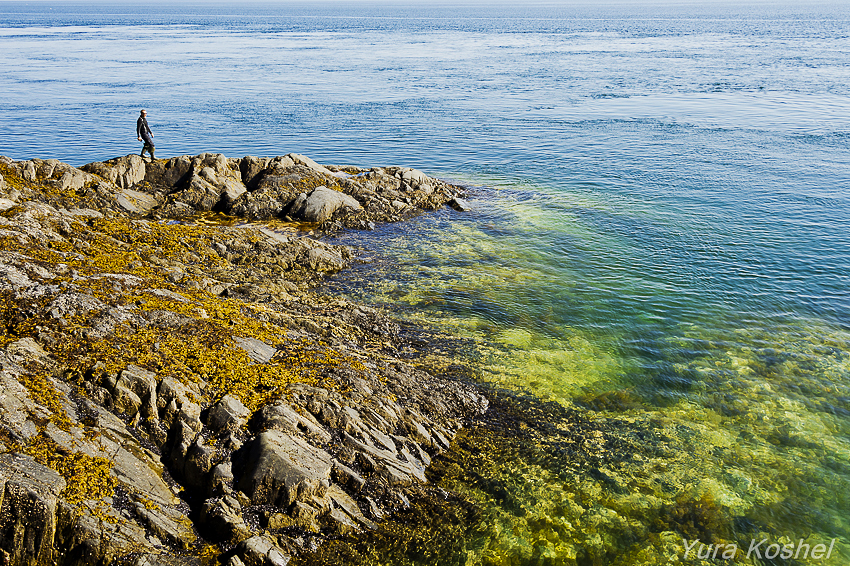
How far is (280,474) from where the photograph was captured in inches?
445

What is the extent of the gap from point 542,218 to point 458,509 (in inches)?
857

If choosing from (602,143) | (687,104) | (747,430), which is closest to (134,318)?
(747,430)

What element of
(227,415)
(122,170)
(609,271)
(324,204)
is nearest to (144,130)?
(122,170)

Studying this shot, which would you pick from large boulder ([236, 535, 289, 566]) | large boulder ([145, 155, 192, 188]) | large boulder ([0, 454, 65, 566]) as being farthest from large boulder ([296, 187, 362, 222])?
large boulder ([0, 454, 65, 566])

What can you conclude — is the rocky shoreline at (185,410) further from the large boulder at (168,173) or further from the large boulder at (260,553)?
the large boulder at (168,173)

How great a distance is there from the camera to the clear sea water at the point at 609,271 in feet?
42.0

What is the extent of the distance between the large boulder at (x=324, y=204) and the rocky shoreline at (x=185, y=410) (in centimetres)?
864

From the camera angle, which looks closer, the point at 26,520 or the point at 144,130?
the point at 26,520

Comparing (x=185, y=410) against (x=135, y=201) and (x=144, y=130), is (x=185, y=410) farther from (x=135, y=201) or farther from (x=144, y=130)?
(x=144, y=130)

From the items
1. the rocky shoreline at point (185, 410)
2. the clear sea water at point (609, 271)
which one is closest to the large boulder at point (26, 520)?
the rocky shoreline at point (185, 410)

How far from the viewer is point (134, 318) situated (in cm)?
1464

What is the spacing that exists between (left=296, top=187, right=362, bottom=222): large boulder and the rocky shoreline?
864 cm

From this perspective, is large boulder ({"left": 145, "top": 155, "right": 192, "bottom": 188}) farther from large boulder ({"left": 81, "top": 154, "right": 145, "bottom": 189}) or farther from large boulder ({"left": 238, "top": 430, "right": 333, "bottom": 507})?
large boulder ({"left": 238, "top": 430, "right": 333, "bottom": 507})

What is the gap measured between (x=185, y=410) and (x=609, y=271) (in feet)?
61.9
